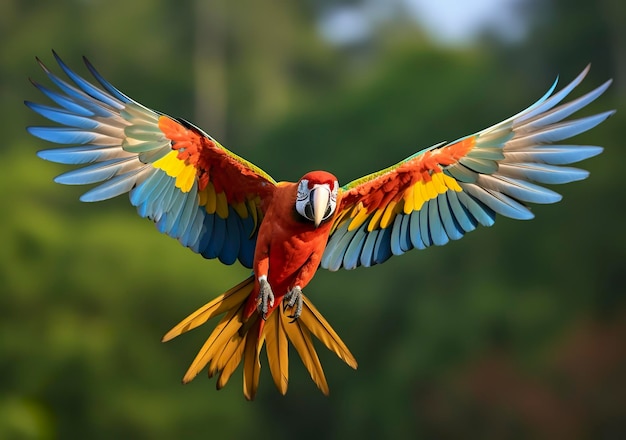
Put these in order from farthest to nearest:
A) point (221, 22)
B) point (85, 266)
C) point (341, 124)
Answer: point (221, 22) < point (341, 124) < point (85, 266)

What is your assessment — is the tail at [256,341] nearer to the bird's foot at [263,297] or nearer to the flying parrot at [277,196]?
the flying parrot at [277,196]

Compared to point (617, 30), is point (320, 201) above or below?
below

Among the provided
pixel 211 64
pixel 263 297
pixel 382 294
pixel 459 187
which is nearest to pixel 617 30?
pixel 382 294

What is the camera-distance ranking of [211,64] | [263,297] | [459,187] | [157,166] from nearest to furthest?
[263,297]
[157,166]
[459,187]
[211,64]

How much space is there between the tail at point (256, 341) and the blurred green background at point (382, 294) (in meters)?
7.37

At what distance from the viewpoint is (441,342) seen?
11953 millimetres

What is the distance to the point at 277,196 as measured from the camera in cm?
307

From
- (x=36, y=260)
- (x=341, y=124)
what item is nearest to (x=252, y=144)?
(x=341, y=124)

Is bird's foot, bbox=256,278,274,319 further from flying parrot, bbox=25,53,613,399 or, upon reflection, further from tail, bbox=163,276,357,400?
tail, bbox=163,276,357,400

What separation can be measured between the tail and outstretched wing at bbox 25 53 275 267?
0.85ft

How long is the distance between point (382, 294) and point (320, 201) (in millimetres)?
9801

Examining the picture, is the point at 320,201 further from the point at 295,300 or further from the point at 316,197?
the point at 295,300

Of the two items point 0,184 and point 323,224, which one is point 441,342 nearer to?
point 0,184

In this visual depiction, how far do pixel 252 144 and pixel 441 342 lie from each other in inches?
194
